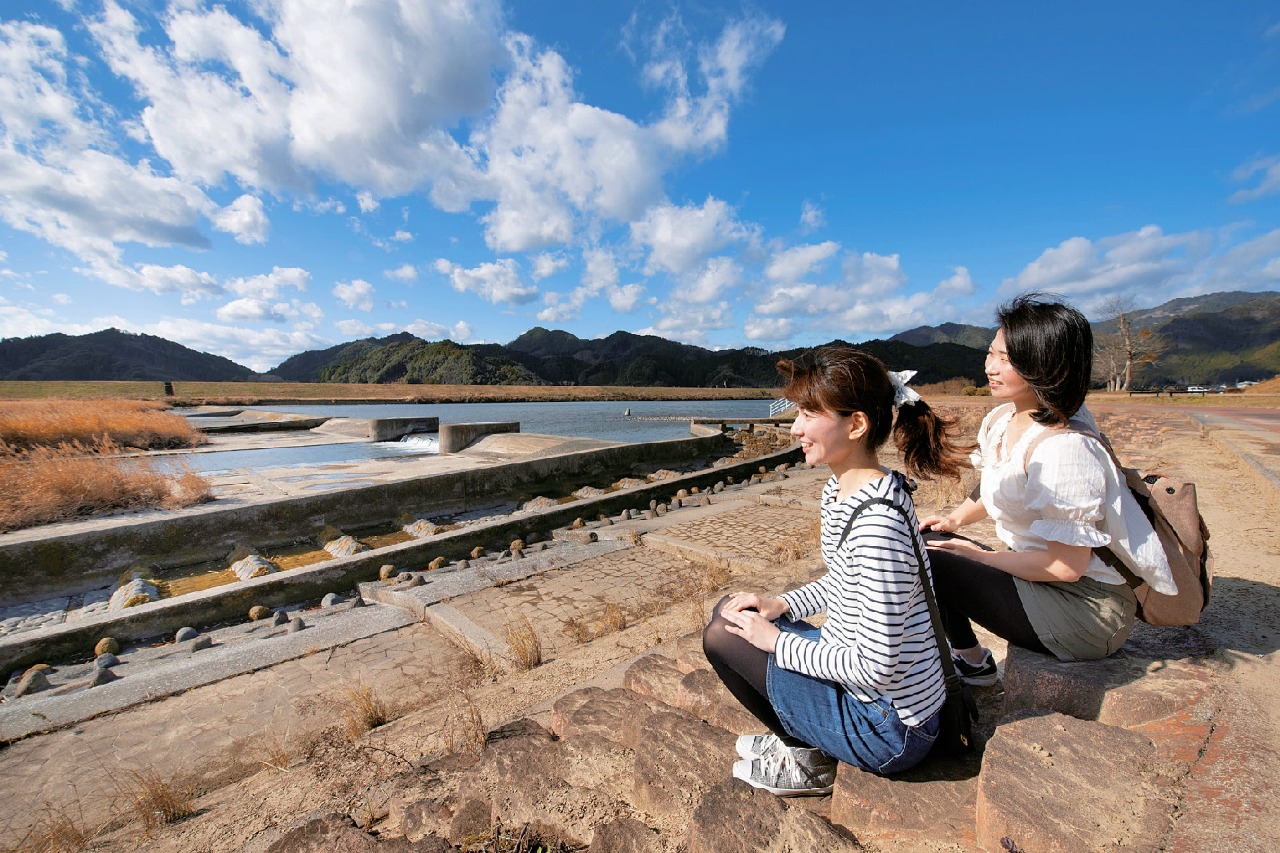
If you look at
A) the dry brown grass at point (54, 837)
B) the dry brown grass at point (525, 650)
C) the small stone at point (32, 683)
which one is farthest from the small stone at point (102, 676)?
the dry brown grass at point (525, 650)

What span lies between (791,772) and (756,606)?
526mm

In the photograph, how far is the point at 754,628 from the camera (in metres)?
1.82

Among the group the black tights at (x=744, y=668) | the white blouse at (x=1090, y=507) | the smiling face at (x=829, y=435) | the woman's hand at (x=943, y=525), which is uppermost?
the smiling face at (x=829, y=435)

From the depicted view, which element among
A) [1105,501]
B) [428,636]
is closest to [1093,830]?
[1105,501]

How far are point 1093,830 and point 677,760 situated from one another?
3.95 ft

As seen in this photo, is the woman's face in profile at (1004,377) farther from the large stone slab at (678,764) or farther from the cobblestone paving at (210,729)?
the cobblestone paving at (210,729)

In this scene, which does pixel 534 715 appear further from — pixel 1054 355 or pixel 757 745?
pixel 1054 355

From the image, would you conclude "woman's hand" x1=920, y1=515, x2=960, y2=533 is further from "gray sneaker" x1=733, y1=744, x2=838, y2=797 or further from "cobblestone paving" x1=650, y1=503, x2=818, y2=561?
"cobblestone paving" x1=650, y1=503, x2=818, y2=561

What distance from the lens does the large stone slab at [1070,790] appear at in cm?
138

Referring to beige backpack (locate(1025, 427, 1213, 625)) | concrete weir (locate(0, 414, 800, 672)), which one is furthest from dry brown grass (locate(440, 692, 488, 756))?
concrete weir (locate(0, 414, 800, 672))

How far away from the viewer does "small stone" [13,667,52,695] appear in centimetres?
413

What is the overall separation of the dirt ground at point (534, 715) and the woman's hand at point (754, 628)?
1.13 m

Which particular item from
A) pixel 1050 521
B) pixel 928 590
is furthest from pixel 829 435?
pixel 1050 521

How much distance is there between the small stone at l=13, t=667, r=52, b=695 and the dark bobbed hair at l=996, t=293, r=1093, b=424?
655 cm
